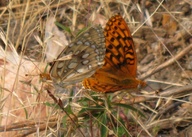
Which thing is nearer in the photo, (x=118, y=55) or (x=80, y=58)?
(x=80, y=58)

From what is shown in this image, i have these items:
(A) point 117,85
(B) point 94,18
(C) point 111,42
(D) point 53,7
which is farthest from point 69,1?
(A) point 117,85

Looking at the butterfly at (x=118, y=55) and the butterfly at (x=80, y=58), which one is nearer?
the butterfly at (x=80, y=58)

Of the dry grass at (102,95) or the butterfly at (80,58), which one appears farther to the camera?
the dry grass at (102,95)

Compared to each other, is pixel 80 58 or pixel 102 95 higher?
pixel 80 58
